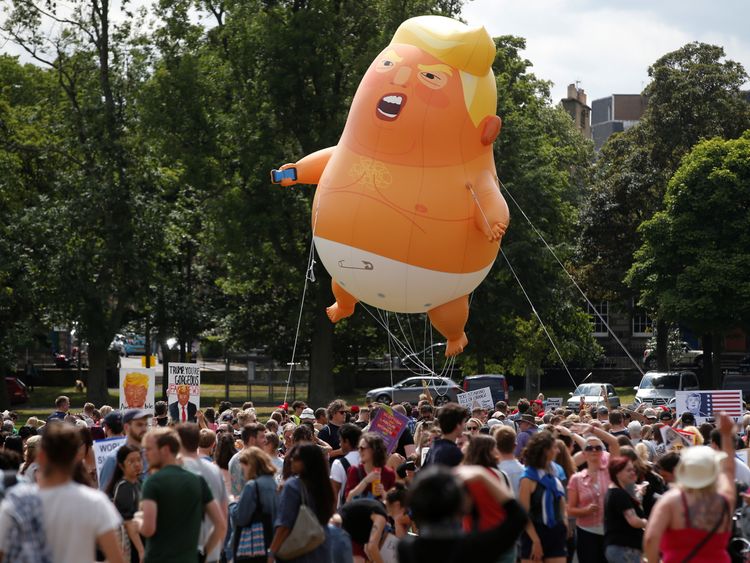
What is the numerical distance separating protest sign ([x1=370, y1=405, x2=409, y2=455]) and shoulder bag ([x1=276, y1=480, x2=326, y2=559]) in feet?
15.8

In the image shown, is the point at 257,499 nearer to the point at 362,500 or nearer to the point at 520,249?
the point at 362,500

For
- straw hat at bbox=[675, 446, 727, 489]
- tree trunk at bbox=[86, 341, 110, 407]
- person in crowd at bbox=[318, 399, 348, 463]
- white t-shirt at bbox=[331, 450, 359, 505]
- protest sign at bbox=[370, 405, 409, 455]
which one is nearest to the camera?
straw hat at bbox=[675, 446, 727, 489]

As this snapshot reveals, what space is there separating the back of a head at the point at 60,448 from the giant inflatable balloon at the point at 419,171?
10.9 metres

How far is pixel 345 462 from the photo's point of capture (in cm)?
1063

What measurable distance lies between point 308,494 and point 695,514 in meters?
2.55

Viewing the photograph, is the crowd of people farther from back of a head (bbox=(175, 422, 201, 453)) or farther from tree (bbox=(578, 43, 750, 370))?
tree (bbox=(578, 43, 750, 370))

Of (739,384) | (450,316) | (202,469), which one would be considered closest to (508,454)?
(202,469)

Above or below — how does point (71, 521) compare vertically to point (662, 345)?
below

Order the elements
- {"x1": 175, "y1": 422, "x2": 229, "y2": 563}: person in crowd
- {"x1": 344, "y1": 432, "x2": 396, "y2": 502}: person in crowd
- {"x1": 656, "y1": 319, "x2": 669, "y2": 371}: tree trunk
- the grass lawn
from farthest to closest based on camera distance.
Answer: {"x1": 656, "y1": 319, "x2": 669, "y2": 371}: tree trunk
the grass lawn
{"x1": 344, "y1": 432, "x2": 396, "y2": 502}: person in crowd
{"x1": 175, "y1": 422, "x2": 229, "y2": 563}: person in crowd

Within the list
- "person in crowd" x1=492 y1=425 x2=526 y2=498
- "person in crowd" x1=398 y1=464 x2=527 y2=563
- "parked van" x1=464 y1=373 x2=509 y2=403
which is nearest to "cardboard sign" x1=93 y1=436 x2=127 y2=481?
"person in crowd" x1=492 y1=425 x2=526 y2=498

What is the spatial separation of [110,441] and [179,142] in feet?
91.5

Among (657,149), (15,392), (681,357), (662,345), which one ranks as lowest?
(15,392)

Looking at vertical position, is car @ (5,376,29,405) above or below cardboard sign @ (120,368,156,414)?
below

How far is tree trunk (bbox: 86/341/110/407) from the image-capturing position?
4006 cm
